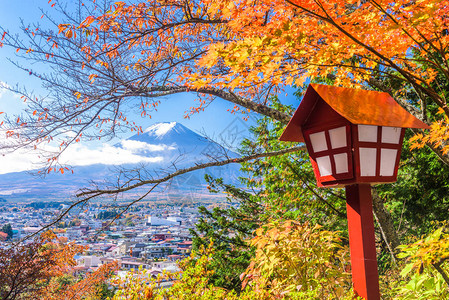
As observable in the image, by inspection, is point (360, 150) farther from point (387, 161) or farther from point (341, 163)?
point (387, 161)

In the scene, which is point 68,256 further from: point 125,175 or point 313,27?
point 313,27

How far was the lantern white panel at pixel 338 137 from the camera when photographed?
71.7 inches

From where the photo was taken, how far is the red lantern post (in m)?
1.77

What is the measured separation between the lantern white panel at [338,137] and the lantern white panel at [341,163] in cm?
6

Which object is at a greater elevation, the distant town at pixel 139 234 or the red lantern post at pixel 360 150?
the red lantern post at pixel 360 150

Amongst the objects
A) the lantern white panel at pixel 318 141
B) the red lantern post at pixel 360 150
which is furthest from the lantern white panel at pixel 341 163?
the lantern white panel at pixel 318 141

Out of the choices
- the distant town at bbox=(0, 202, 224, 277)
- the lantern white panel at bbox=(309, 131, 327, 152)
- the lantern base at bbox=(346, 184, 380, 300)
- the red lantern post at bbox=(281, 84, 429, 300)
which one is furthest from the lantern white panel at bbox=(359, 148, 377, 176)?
the distant town at bbox=(0, 202, 224, 277)

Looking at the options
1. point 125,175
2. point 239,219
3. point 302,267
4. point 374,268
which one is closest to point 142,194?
point 125,175

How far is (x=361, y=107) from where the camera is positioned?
1.83m

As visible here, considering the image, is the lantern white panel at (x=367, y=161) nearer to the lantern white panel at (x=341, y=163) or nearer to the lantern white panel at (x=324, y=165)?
the lantern white panel at (x=341, y=163)

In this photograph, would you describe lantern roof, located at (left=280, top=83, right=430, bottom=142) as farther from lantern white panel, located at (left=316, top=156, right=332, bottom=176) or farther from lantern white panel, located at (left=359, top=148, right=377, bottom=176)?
lantern white panel, located at (left=316, top=156, right=332, bottom=176)

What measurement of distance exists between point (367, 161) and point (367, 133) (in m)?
0.17

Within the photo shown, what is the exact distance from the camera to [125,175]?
11.5 feet

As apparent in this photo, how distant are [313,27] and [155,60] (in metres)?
2.45
